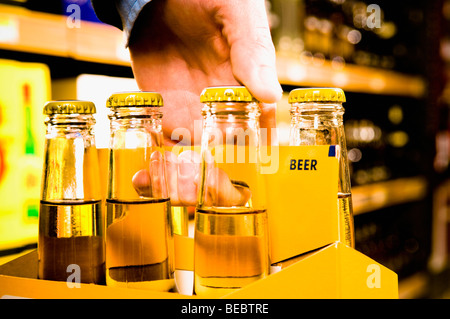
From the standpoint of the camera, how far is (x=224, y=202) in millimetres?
529

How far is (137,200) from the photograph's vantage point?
56 cm

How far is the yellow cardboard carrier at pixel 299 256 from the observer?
1.60 ft

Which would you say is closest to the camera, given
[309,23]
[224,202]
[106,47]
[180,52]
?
[224,202]

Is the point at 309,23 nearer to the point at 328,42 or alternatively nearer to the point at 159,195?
the point at 328,42

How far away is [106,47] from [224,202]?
0.96 metres

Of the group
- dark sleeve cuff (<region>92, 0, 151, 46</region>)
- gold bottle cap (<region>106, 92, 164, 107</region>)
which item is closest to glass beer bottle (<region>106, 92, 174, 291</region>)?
gold bottle cap (<region>106, 92, 164, 107</region>)

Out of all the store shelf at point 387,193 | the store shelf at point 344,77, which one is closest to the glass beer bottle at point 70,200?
the store shelf at point 344,77

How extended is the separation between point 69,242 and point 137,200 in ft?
0.31

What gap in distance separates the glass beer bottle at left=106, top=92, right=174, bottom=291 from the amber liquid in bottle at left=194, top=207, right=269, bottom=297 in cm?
5

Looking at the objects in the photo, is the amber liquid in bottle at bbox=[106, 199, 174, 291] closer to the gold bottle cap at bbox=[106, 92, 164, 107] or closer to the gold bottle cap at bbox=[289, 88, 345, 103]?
the gold bottle cap at bbox=[106, 92, 164, 107]

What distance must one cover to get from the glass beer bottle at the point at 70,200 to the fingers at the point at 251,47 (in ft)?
0.70

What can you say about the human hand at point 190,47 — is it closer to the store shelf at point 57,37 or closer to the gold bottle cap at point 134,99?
the gold bottle cap at point 134,99

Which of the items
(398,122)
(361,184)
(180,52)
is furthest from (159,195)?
(398,122)

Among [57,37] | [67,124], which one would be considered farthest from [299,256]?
[57,37]
